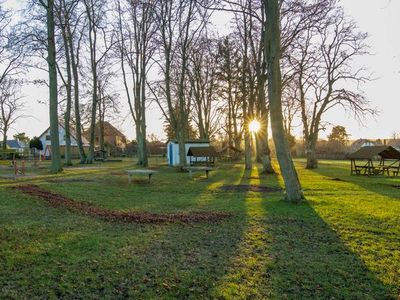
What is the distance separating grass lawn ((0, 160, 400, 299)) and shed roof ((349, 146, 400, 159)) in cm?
1765

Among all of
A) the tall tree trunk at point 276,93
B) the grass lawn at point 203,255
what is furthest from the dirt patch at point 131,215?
the tall tree trunk at point 276,93

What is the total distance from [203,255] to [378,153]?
24057 mm

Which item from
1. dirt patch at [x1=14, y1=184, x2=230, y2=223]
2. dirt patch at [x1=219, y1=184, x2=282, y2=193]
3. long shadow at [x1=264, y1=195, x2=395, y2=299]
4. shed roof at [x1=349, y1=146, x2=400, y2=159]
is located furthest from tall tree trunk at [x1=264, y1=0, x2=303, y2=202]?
shed roof at [x1=349, y1=146, x2=400, y2=159]

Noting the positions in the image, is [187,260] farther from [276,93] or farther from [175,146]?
[175,146]

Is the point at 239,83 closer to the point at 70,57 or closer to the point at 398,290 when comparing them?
the point at 70,57

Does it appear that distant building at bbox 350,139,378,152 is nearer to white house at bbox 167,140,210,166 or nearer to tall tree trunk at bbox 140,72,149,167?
white house at bbox 167,140,210,166

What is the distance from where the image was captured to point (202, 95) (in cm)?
4512

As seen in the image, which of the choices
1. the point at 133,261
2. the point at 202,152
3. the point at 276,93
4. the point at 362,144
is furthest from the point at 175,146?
A: the point at 362,144

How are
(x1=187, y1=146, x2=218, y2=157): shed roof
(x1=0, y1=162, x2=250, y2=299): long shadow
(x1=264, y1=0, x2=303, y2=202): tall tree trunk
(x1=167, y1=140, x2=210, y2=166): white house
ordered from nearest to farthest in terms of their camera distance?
(x1=0, y1=162, x2=250, y2=299): long shadow
(x1=264, y1=0, x2=303, y2=202): tall tree trunk
(x1=187, y1=146, x2=218, y2=157): shed roof
(x1=167, y1=140, x2=210, y2=166): white house

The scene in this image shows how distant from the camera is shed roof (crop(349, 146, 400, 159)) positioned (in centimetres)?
2664

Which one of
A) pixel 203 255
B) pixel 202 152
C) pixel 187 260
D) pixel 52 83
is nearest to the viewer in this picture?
pixel 187 260

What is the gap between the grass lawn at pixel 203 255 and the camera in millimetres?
4738

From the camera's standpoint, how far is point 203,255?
20.1 feet

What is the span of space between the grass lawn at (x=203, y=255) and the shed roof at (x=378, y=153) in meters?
17.7
